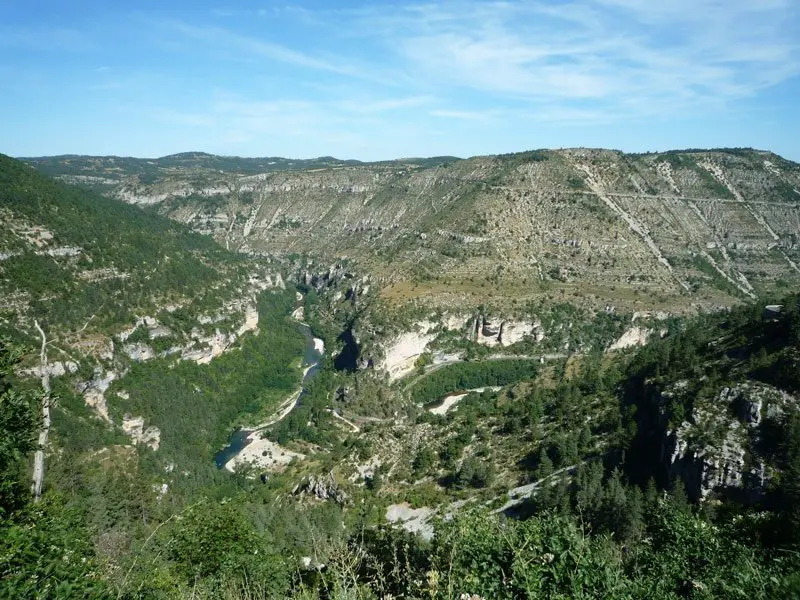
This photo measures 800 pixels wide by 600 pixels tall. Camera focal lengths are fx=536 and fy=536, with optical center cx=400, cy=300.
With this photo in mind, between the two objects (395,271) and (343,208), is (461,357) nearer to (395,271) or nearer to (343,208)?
(395,271)

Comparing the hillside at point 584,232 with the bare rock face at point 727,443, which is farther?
the hillside at point 584,232

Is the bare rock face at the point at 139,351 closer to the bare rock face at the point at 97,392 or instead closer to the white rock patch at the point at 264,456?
the bare rock face at the point at 97,392

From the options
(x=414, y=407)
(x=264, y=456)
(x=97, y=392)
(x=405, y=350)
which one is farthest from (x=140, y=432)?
(x=405, y=350)

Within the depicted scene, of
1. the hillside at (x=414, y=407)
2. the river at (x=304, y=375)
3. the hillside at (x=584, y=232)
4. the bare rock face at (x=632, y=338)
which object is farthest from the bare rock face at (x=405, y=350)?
the bare rock face at (x=632, y=338)

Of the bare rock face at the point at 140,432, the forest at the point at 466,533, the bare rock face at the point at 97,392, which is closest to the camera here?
the forest at the point at 466,533

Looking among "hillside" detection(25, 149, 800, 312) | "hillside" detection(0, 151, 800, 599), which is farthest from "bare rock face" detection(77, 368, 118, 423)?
"hillside" detection(25, 149, 800, 312)

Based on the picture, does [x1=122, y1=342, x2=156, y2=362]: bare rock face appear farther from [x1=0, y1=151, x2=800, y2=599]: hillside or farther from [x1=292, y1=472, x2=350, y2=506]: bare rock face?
[x1=292, y1=472, x2=350, y2=506]: bare rock face
